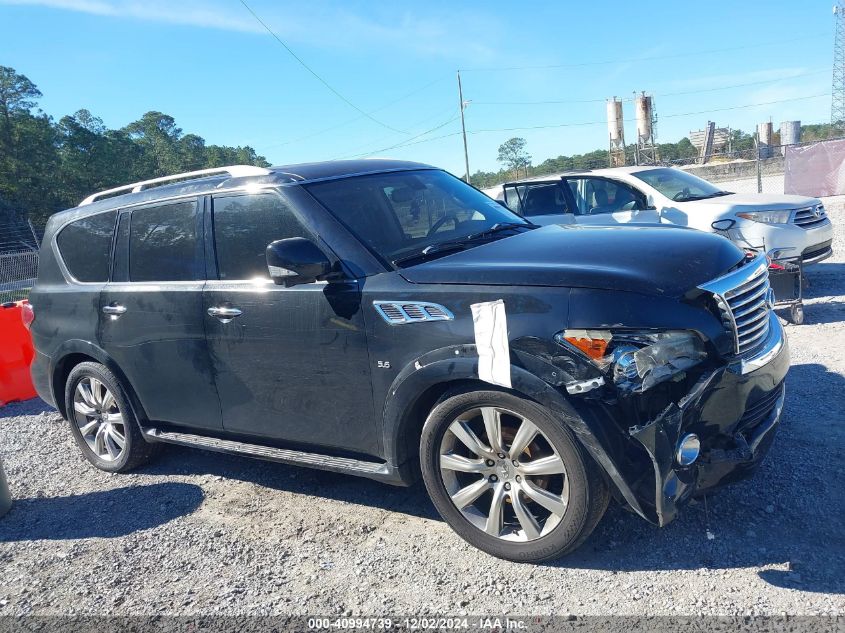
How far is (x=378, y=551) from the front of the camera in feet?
11.2

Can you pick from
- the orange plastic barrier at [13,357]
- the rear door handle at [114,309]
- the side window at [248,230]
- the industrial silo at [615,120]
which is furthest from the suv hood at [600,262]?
the industrial silo at [615,120]

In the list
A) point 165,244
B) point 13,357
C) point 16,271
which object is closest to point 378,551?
point 165,244

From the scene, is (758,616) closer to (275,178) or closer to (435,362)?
(435,362)

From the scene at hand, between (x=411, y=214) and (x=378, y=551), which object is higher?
(x=411, y=214)

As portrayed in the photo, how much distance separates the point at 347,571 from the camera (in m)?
3.29

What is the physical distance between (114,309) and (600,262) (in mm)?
3303

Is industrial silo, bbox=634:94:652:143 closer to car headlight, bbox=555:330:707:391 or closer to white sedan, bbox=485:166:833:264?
white sedan, bbox=485:166:833:264

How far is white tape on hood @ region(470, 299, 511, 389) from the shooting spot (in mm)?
2875

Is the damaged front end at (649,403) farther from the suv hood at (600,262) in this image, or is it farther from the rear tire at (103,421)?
the rear tire at (103,421)

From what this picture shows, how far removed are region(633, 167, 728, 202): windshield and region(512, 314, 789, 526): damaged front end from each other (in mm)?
6728

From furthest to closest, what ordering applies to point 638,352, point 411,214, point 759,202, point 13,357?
point 759,202 < point 13,357 < point 411,214 < point 638,352

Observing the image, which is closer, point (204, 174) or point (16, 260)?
point (204, 174)

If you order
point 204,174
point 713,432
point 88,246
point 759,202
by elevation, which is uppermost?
point 204,174

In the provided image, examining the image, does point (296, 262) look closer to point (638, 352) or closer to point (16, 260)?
point (638, 352)
